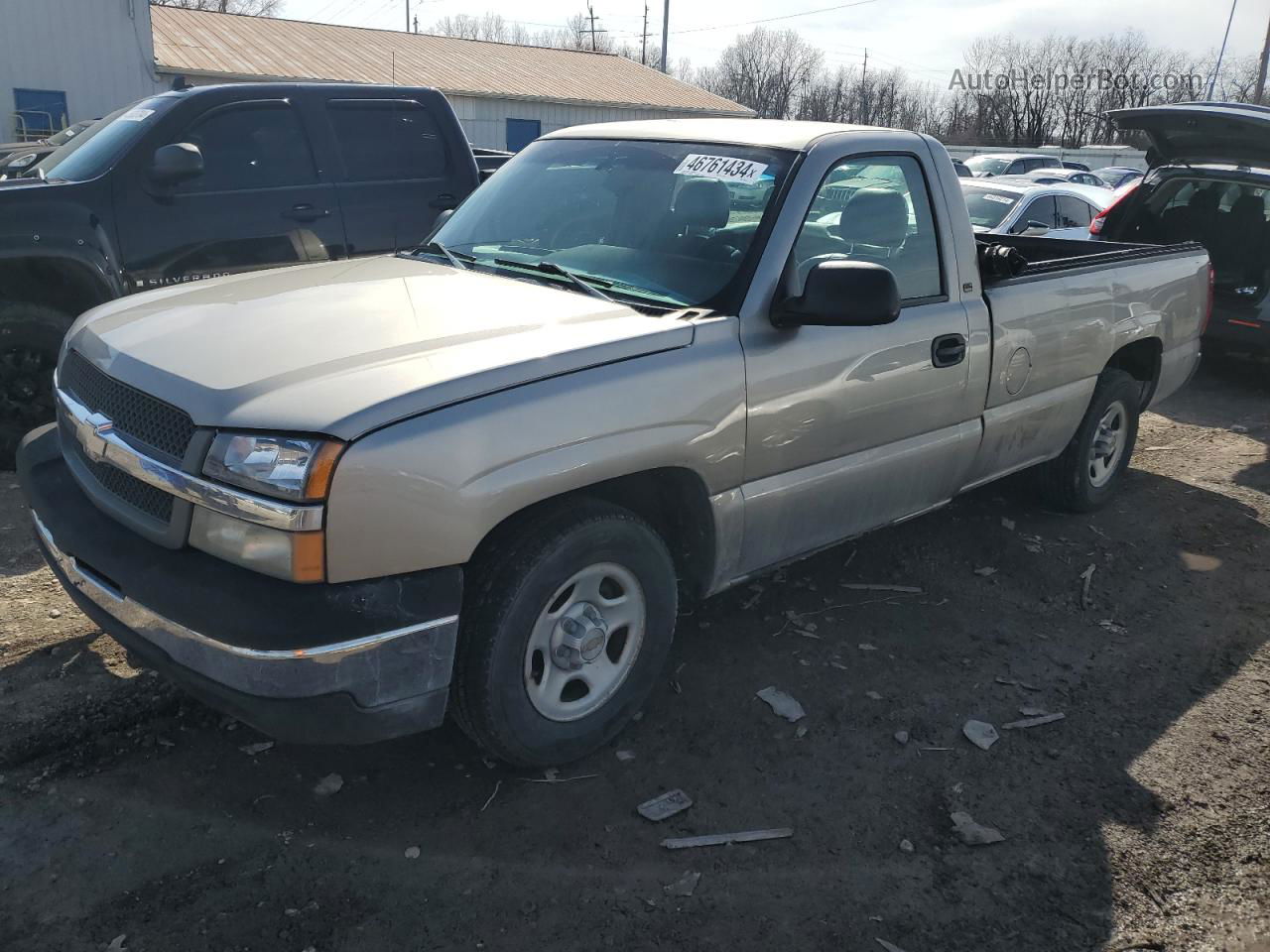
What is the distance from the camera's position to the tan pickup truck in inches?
102

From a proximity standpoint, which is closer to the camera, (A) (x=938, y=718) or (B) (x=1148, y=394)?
(A) (x=938, y=718)

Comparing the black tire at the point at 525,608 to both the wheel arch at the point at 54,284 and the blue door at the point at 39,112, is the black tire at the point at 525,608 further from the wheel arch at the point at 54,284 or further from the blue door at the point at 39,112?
the blue door at the point at 39,112

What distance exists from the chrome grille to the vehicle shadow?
1.05 meters

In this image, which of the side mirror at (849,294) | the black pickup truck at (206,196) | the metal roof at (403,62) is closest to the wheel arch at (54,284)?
the black pickup truck at (206,196)

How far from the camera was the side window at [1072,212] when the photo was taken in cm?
1220

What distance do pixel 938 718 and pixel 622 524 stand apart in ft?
4.86

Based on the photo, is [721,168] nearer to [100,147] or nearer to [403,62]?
[100,147]

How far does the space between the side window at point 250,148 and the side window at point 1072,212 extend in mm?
9074

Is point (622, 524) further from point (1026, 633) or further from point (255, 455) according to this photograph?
point (1026, 633)

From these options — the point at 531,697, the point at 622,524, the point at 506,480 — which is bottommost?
the point at 531,697

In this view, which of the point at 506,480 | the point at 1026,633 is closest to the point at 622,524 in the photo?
the point at 506,480

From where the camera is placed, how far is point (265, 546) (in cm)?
256

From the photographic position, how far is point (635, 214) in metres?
3.81

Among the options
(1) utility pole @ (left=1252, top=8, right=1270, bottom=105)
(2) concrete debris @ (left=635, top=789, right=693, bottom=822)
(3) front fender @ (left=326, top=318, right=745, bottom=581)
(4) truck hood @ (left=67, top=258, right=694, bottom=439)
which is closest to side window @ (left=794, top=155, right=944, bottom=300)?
(3) front fender @ (left=326, top=318, right=745, bottom=581)
